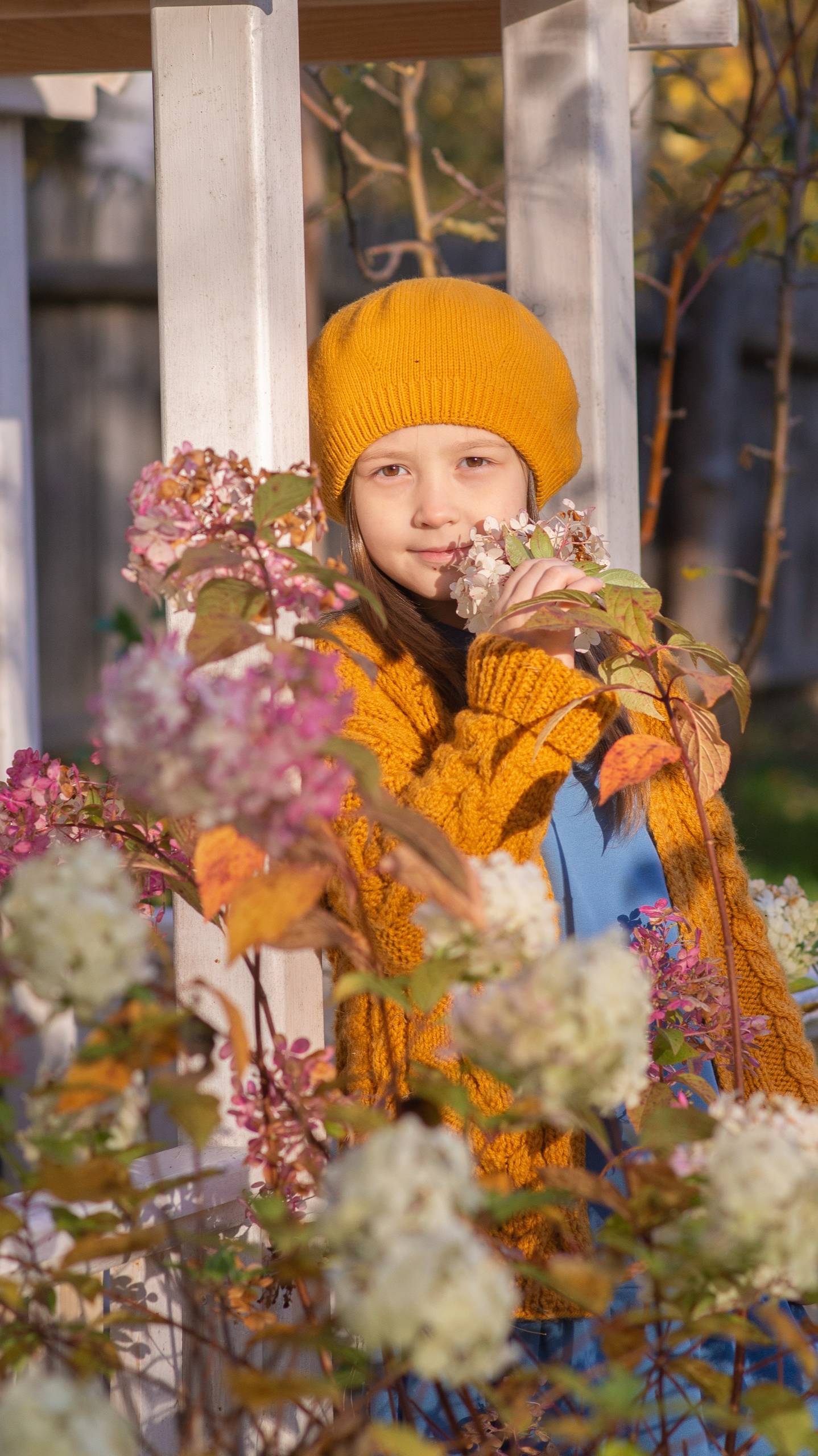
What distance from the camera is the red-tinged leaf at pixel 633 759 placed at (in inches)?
38.1

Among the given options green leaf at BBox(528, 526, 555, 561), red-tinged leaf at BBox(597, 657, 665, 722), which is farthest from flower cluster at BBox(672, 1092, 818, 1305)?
green leaf at BBox(528, 526, 555, 561)

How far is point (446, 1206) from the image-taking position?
1.68ft

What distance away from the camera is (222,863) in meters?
0.71

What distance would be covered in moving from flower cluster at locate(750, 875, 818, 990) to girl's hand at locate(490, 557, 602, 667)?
21.3 inches

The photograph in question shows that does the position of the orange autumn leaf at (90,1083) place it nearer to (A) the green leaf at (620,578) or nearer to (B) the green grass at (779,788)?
(A) the green leaf at (620,578)

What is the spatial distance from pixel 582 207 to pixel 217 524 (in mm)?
947

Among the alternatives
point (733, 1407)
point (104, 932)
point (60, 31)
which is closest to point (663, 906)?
point (733, 1407)

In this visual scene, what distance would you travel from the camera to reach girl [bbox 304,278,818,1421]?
4.00ft

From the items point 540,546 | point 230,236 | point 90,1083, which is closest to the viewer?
point 90,1083

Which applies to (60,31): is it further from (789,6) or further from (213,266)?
(789,6)

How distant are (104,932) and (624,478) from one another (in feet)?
3.97

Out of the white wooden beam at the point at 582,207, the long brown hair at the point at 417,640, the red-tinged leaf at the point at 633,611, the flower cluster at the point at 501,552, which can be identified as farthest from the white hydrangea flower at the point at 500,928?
the white wooden beam at the point at 582,207

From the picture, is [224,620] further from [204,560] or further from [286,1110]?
[286,1110]

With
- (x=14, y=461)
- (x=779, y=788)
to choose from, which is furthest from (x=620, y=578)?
(x=779, y=788)
